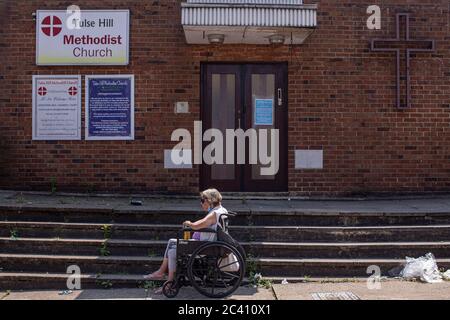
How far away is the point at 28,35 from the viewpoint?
956 centimetres

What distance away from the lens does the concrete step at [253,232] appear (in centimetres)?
746

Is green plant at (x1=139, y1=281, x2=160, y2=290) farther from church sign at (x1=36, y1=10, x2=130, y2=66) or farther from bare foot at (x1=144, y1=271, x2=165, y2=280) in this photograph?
church sign at (x1=36, y1=10, x2=130, y2=66)

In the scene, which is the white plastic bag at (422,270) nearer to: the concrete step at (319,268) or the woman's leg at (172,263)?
the concrete step at (319,268)

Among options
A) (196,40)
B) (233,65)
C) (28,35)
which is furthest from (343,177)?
(28,35)

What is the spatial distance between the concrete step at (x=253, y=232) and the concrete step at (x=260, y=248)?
0.20 m

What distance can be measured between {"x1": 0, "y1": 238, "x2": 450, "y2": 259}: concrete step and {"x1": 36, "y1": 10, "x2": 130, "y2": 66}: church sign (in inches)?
140

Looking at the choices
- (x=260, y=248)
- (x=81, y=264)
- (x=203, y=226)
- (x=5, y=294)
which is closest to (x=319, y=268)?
(x=260, y=248)

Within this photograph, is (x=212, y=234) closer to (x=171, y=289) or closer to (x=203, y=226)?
(x=203, y=226)

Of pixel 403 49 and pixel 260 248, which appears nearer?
pixel 260 248

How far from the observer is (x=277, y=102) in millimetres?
9719

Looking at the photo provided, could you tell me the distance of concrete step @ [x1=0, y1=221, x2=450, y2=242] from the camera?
24.5 feet

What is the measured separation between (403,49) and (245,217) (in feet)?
14.3

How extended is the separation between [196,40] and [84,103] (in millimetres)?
2208

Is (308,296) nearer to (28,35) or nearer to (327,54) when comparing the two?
(327,54)
